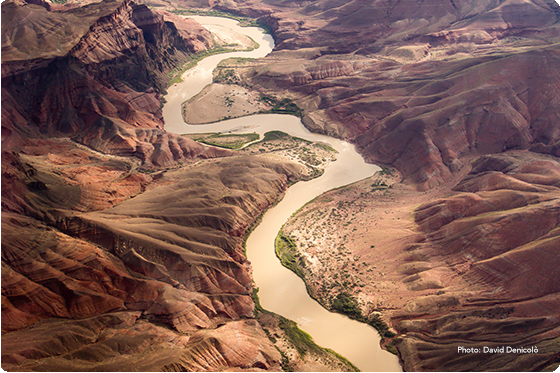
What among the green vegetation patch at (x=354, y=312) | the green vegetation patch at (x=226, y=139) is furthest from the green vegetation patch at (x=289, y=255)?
the green vegetation patch at (x=226, y=139)

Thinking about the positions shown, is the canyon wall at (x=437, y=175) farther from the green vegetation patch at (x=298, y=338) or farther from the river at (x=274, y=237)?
the green vegetation patch at (x=298, y=338)

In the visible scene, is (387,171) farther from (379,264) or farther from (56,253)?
(56,253)

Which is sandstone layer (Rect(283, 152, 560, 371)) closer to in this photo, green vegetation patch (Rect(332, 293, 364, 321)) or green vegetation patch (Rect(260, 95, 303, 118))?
green vegetation patch (Rect(332, 293, 364, 321))

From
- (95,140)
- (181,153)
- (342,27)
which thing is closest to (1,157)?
(95,140)

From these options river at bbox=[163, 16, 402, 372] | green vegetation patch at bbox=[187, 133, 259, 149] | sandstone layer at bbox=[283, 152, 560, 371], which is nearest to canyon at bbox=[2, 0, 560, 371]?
sandstone layer at bbox=[283, 152, 560, 371]

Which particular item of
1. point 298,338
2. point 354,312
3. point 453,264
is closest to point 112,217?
point 298,338

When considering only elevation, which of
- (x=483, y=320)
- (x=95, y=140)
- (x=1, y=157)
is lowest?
(x=483, y=320)

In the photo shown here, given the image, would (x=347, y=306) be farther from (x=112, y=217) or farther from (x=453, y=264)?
(x=112, y=217)
